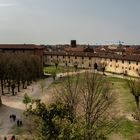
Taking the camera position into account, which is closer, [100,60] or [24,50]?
[24,50]

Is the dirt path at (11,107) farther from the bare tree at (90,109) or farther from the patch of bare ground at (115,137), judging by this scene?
the patch of bare ground at (115,137)

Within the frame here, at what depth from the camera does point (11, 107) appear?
5381 cm

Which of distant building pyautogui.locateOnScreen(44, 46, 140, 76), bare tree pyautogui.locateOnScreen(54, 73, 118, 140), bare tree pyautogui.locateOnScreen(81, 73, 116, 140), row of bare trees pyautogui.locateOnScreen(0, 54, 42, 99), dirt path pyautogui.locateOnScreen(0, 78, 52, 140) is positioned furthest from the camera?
distant building pyautogui.locateOnScreen(44, 46, 140, 76)

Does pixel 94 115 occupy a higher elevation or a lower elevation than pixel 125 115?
higher

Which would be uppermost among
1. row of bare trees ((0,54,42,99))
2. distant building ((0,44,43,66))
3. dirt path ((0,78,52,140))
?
distant building ((0,44,43,66))

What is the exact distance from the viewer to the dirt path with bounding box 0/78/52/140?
4137cm

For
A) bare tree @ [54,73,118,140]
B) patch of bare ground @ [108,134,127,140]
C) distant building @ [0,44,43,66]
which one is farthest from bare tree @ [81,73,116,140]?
distant building @ [0,44,43,66]

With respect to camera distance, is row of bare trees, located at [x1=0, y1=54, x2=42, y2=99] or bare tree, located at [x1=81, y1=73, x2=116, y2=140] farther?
row of bare trees, located at [x1=0, y1=54, x2=42, y2=99]

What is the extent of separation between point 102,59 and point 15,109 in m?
69.7

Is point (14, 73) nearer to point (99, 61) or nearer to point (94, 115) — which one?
point (94, 115)

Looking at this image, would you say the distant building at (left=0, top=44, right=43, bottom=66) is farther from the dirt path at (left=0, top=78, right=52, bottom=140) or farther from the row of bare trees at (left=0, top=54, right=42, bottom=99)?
the dirt path at (left=0, top=78, right=52, bottom=140)

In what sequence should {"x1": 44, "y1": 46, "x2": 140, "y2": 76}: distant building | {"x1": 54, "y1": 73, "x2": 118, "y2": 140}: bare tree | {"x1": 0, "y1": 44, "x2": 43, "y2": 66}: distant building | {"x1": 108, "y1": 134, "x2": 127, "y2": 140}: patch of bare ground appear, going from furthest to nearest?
{"x1": 0, "y1": 44, "x2": 43, "y2": 66}: distant building
{"x1": 44, "y1": 46, "x2": 140, "y2": 76}: distant building
{"x1": 108, "y1": 134, "x2": 127, "y2": 140}: patch of bare ground
{"x1": 54, "y1": 73, "x2": 118, "y2": 140}: bare tree

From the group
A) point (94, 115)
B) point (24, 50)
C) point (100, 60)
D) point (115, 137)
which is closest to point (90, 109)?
point (94, 115)

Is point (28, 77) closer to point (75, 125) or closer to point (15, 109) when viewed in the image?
point (15, 109)
